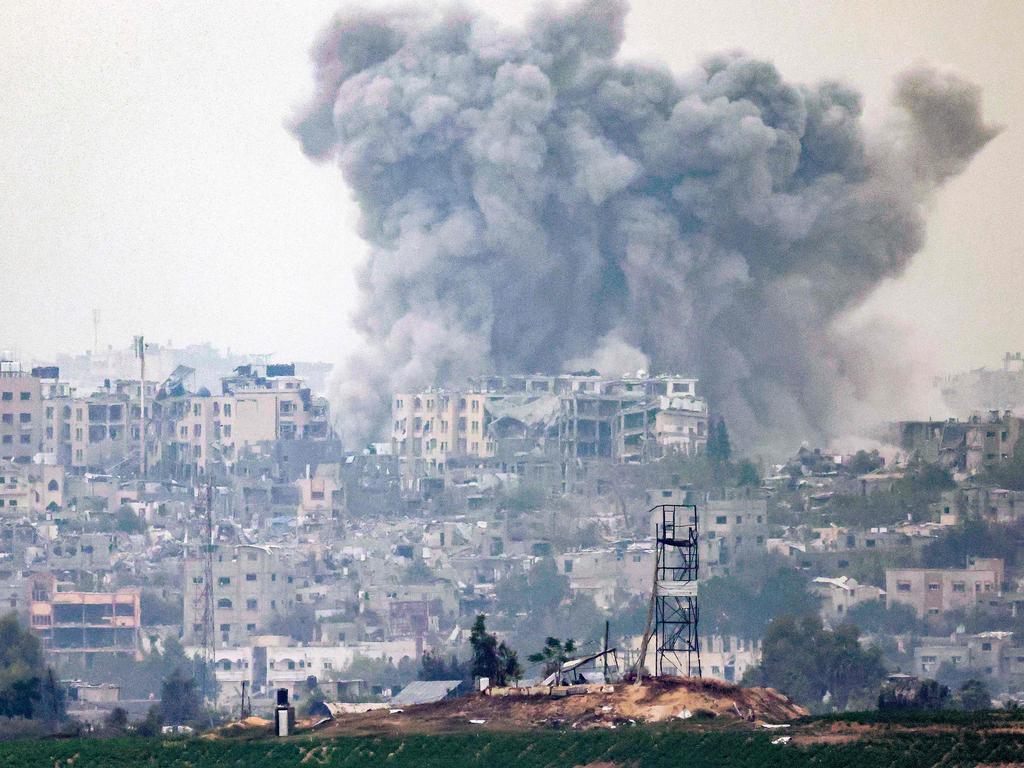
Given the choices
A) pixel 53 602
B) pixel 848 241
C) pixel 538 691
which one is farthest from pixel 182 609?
pixel 538 691

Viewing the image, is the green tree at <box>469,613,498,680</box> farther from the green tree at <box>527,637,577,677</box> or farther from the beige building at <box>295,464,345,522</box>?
the beige building at <box>295,464,345,522</box>

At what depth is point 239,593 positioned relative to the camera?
10038 cm

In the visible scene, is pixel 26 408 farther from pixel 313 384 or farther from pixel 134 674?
pixel 313 384

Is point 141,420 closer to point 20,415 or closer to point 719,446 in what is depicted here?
point 20,415

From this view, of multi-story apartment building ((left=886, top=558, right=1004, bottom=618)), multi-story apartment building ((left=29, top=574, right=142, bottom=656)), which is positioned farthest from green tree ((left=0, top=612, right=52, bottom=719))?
multi-story apartment building ((left=886, top=558, right=1004, bottom=618))

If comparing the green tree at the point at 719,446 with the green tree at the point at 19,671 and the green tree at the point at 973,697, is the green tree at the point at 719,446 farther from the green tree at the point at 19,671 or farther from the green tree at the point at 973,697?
the green tree at the point at 973,697

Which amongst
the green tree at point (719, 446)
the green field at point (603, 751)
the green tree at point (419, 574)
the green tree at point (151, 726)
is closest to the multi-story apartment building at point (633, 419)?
the green tree at point (719, 446)

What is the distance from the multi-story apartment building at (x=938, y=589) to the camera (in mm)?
98562

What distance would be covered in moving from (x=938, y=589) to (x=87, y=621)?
891 inches

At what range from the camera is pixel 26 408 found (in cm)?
11812

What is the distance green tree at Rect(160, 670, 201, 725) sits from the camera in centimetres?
7619

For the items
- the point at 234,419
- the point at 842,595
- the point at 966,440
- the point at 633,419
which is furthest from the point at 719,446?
the point at 234,419

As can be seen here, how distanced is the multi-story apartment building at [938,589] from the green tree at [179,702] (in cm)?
2385

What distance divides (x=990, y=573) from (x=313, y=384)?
2243 inches
